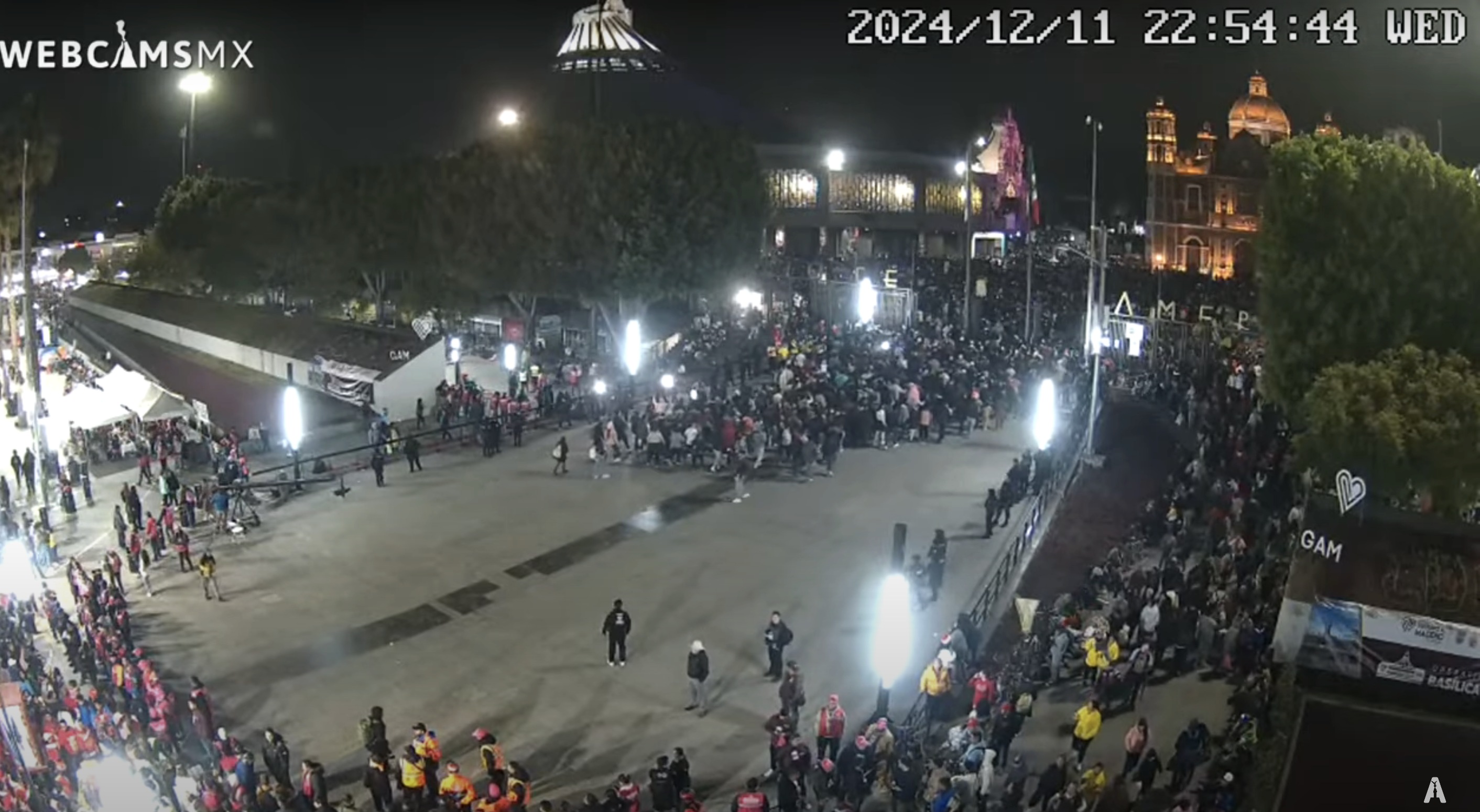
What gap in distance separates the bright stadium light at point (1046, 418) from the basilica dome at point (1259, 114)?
309 feet

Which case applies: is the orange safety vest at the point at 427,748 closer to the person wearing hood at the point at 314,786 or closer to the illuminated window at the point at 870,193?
the person wearing hood at the point at 314,786

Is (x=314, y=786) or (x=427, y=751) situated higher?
(x=427, y=751)

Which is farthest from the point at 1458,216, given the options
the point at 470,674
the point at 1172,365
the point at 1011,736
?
the point at 470,674

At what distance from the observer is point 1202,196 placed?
103m

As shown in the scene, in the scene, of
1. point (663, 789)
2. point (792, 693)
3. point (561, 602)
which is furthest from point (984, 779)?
point (561, 602)

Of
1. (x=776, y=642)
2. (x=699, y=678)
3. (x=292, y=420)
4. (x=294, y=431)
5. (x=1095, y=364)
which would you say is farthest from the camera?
(x=292, y=420)

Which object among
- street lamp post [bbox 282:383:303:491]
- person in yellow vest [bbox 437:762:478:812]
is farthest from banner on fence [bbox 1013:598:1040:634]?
street lamp post [bbox 282:383:303:491]

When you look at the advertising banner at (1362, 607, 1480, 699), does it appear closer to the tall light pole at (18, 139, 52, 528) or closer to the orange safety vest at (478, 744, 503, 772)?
the orange safety vest at (478, 744, 503, 772)

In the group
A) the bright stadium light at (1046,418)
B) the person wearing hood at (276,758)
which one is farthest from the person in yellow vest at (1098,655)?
the bright stadium light at (1046,418)

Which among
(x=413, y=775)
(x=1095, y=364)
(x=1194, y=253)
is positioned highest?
(x=1194, y=253)

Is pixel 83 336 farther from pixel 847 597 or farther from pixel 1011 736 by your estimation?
pixel 1011 736

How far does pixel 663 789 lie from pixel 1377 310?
46.6ft

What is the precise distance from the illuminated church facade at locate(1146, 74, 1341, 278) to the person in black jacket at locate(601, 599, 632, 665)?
88.4 m

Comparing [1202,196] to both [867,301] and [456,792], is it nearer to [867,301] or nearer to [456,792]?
[867,301]
